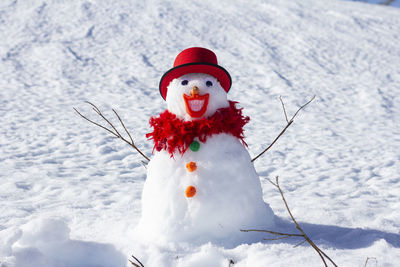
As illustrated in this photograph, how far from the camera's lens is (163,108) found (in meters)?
6.78

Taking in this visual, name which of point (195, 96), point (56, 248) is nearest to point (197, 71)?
point (195, 96)

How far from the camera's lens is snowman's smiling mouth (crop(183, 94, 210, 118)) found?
209 centimetres

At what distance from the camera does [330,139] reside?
550 cm

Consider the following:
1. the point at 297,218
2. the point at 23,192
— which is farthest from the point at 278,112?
the point at 23,192

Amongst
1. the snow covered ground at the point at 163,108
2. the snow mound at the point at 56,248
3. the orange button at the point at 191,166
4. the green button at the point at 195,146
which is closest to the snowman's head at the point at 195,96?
the green button at the point at 195,146

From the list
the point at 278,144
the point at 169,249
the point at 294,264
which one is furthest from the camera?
the point at 278,144

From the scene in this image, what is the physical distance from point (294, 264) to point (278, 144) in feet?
11.4

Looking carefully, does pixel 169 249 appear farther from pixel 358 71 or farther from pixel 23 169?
pixel 358 71

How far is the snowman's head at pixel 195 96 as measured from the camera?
210 centimetres

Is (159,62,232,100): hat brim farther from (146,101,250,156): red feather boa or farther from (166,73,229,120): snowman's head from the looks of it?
(146,101,250,156): red feather boa

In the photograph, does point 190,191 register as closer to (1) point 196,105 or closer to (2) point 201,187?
(2) point 201,187

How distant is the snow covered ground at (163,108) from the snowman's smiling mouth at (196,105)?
77 centimetres

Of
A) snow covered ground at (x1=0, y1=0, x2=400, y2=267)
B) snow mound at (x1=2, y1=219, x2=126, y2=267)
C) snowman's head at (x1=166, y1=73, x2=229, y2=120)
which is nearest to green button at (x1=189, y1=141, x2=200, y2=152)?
snowman's head at (x1=166, y1=73, x2=229, y2=120)

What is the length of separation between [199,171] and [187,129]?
0.25 m
